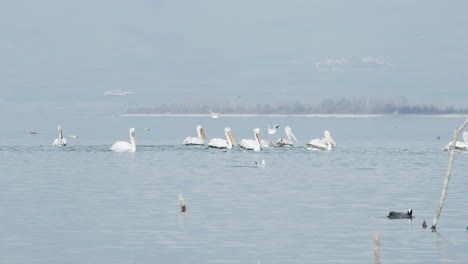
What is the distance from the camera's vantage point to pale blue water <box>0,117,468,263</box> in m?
25.6

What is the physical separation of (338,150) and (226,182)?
3191 cm

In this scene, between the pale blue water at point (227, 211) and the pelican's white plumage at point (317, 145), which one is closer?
the pale blue water at point (227, 211)

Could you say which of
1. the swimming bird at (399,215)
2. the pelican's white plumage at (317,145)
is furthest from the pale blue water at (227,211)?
the pelican's white plumage at (317,145)

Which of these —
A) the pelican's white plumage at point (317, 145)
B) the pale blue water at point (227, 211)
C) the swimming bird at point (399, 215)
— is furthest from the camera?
the pelican's white plumage at point (317, 145)

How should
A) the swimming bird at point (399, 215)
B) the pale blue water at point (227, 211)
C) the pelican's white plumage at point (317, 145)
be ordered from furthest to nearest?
the pelican's white plumage at point (317, 145), the swimming bird at point (399, 215), the pale blue water at point (227, 211)

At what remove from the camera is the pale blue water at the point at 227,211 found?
2561 cm

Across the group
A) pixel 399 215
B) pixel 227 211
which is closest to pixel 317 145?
pixel 227 211

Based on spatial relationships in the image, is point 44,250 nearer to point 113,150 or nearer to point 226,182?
point 226,182

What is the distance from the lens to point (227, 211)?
112ft

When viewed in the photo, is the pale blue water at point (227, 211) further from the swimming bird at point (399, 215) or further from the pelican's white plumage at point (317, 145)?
the pelican's white plumage at point (317, 145)

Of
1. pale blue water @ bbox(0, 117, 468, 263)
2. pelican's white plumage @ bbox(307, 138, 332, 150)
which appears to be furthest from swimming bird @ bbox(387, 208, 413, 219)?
pelican's white plumage @ bbox(307, 138, 332, 150)

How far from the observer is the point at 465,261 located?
2417 centimetres

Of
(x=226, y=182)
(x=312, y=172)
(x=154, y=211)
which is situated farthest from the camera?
(x=312, y=172)

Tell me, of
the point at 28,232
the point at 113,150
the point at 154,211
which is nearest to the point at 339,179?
the point at 154,211
